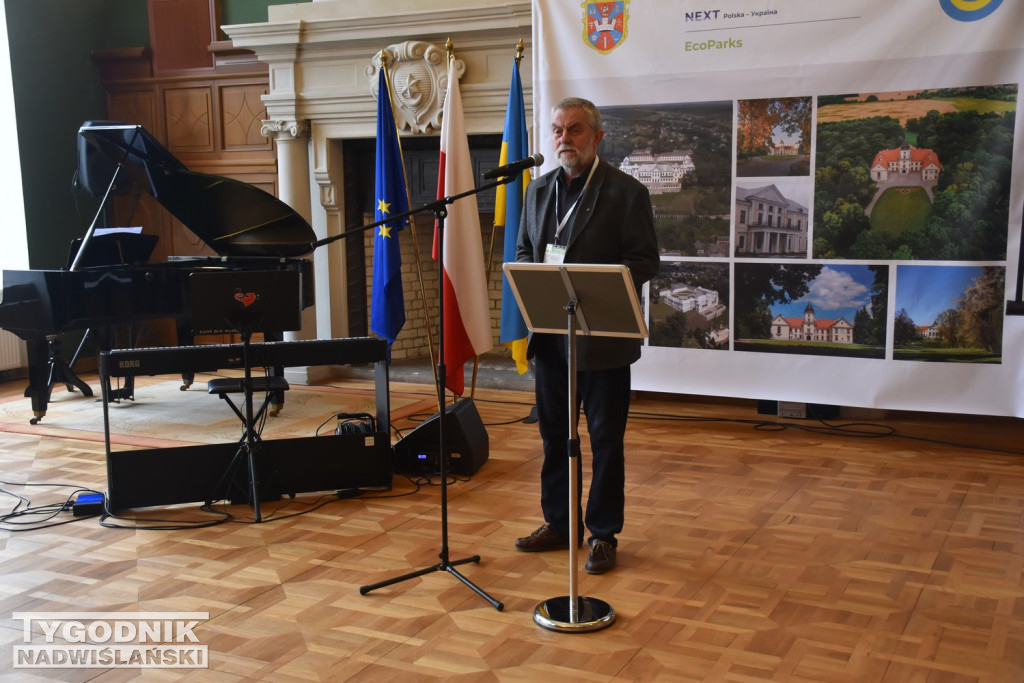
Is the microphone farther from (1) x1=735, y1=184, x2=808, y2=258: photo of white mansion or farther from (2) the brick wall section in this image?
(2) the brick wall section

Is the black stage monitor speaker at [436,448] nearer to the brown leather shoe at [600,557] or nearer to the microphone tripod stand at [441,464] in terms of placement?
the microphone tripod stand at [441,464]

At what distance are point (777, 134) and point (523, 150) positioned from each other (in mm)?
1460

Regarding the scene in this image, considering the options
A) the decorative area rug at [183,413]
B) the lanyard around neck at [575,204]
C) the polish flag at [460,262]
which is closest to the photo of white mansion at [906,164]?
the polish flag at [460,262]

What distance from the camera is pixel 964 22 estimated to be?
4699 millimetres

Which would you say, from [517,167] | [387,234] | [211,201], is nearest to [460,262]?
[387,234]

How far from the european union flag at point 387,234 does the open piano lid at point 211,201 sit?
2.22 feet

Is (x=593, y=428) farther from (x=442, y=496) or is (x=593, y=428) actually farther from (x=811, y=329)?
(x=811, y=329)

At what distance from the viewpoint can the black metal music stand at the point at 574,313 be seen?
2.57m

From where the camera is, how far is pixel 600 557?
3340mm

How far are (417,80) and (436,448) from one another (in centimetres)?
326

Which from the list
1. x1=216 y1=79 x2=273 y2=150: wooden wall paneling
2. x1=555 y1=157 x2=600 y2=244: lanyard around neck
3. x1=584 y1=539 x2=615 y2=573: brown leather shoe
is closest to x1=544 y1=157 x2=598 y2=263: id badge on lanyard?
x1=555 y1=157 x2=600 y2=244: lanyard around neck

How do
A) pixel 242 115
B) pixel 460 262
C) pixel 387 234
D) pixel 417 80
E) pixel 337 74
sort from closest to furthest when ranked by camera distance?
pixel 460 262 < pixel 387 234 < pixel 417 80 < pixel 337 74 < pixel 242 115

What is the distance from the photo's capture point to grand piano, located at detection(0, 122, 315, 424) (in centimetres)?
554

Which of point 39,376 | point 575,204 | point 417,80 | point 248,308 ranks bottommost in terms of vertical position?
point 39,376
